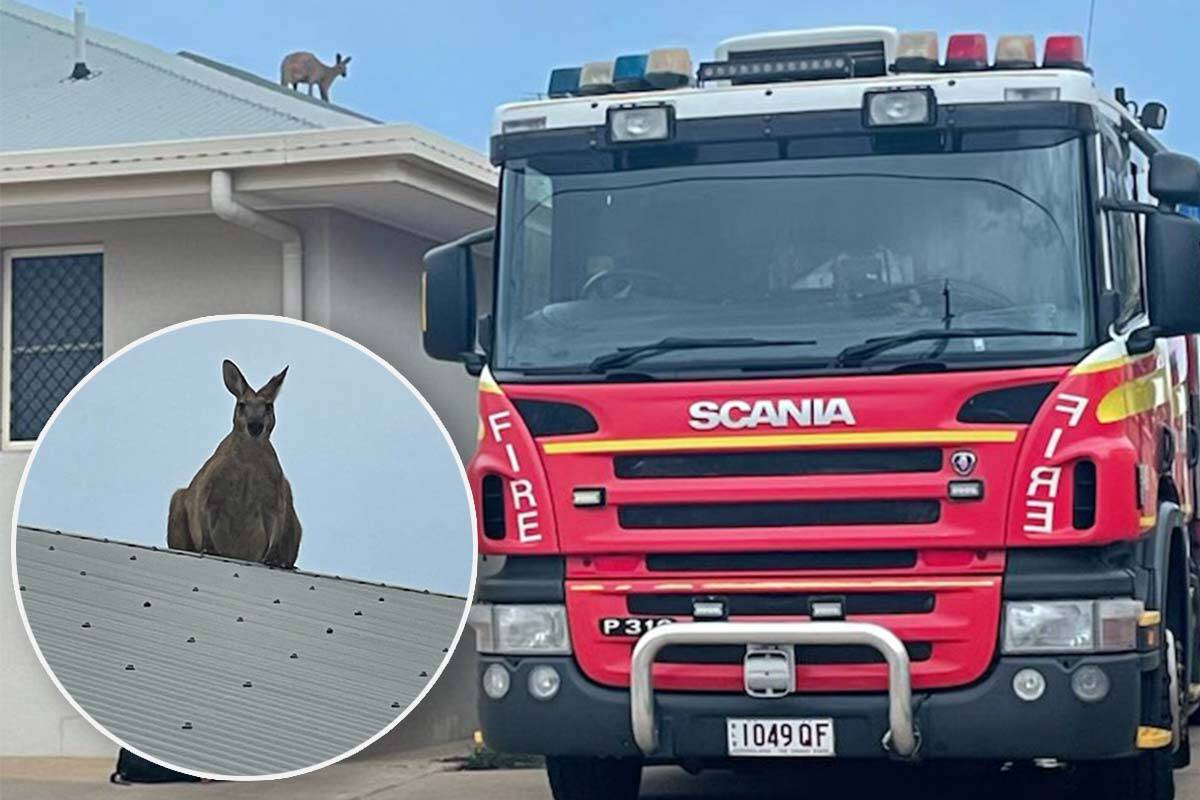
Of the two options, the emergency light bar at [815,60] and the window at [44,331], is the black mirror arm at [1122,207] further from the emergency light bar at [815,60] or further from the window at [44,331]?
the window at [44,331]

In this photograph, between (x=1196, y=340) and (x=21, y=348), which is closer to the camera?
(x=1196, y=340)

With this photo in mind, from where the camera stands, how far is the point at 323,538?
9664mm

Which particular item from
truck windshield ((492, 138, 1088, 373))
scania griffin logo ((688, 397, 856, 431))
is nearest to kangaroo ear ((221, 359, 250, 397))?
truck windshield ((492, 138, 1088, 373))

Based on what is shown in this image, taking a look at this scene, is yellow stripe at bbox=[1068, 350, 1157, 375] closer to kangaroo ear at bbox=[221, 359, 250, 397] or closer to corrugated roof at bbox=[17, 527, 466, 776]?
corrugated roof at bbox=[17, 527, 466, 776]

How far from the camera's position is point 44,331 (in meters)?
11.9

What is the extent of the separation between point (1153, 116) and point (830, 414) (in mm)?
3248

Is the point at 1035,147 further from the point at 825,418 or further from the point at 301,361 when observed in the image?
the point at 301,361

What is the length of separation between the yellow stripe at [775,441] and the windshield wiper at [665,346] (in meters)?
0.30

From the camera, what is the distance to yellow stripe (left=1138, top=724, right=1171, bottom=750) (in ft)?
24.1

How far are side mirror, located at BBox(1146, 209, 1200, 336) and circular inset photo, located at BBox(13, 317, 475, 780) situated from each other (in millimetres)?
3602

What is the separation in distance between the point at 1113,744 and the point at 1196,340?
3595 mm

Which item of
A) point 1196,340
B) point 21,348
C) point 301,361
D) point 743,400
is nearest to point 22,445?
point 21,348

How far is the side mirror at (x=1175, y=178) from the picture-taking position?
24.8 feet

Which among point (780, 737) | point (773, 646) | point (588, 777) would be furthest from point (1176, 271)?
point (588, 777)
